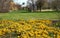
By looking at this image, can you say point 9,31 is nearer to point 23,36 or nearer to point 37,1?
point 23,36

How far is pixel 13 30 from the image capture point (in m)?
7.44

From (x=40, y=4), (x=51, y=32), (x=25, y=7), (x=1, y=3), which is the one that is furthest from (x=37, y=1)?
(x=51, y=32)

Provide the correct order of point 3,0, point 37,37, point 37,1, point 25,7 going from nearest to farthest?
point 37,37 → point 3,0 → point 37,1 → point 25,7

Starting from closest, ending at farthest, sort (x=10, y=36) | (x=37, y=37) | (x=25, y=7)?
(x=37, y=37) < (x=10, y=36) < (x=25, y=7)

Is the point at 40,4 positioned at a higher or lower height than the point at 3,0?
lower

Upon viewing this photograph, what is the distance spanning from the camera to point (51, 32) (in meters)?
7.42

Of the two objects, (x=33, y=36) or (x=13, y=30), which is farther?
(x=13, y=30)

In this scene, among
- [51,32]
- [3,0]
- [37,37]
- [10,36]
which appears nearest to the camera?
[37,37]

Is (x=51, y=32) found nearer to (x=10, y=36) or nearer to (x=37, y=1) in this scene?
(x=10, y=36)

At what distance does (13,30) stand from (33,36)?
117 centimetres

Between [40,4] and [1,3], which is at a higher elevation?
[1,3]

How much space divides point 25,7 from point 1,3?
37661mm

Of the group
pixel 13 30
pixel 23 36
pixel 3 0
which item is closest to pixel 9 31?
pixel 13 30

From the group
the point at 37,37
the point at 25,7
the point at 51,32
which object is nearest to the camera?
the point at 37,37
